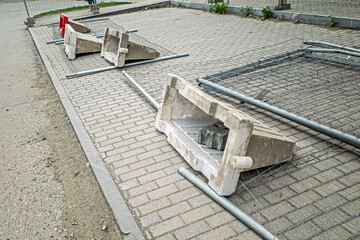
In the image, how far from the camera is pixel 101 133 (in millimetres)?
5141

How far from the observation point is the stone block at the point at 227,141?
328 cm

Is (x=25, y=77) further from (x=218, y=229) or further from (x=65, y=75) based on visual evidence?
(x=218, y=229)

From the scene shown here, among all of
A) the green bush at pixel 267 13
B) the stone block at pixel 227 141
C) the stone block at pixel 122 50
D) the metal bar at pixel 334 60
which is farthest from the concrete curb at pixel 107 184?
the green bush at pixel 267 13

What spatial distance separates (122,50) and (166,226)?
5.77 m

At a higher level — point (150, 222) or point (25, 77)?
point (150, 222)

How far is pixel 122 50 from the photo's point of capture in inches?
317

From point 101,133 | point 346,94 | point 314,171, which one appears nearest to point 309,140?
point 314,171

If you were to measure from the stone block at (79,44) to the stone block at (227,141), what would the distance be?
A: 231 inches

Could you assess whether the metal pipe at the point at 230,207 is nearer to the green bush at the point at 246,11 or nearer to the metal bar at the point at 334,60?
the metal bar at the point at 334,60

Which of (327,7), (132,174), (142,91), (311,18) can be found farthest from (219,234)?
(327,7)

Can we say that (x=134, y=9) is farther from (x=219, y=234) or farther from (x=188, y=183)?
(x=219, y=234)

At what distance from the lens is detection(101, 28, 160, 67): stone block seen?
8.08 metres

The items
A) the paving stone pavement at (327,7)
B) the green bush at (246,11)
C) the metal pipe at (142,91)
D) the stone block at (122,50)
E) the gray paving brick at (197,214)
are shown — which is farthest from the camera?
the green bush at (246,11)

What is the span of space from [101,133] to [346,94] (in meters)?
4.29
